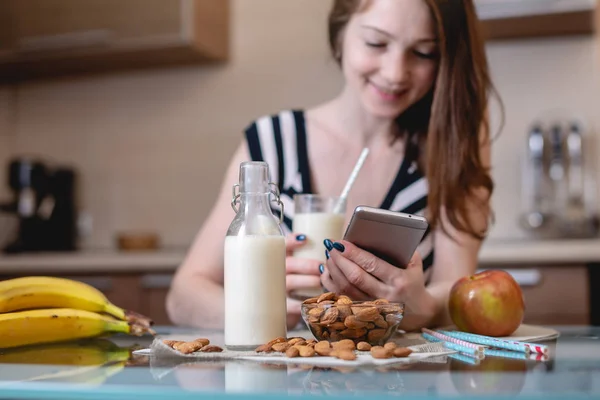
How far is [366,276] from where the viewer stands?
0.89 meters

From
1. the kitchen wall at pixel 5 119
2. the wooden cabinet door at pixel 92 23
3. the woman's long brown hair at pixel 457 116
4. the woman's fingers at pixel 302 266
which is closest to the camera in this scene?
the woman's fingers at pixel 302 266

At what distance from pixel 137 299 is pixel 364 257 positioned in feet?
5.57

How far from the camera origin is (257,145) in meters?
1.59

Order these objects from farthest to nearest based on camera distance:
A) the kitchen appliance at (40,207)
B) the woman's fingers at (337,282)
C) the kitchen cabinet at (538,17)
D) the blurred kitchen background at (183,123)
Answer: the kitchen appliance at (40,207)
the blurred kitchen background at (183,123)
the kitchen cabinet at (538,17)
the woman's fingers at (337,282)

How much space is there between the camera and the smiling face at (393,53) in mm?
1379

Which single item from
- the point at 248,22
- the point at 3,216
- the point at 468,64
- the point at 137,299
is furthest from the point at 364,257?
the point at 3,216

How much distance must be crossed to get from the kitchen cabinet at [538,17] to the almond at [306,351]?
73.3 inches

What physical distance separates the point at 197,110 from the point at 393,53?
175cm

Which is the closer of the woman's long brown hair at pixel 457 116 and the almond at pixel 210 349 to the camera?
the almond at pixel 210 349

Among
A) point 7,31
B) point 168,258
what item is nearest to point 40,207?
point 7,31

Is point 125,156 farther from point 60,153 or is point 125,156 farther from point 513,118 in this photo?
point 513,118

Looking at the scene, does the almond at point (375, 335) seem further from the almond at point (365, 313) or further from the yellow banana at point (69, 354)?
the yellow banana at point (69, 354)

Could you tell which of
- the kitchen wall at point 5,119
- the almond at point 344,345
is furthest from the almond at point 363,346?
the kitchen wall at point 5,119

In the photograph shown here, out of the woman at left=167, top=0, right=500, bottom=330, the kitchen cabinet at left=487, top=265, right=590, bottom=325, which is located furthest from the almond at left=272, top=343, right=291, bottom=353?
the kitchen cabinet at left=487, top=265, right=590, bottom=325
